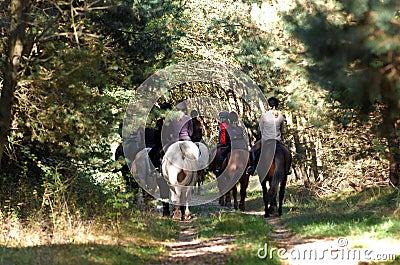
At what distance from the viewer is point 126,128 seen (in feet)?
53.9

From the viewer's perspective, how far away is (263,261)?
820 centimetres

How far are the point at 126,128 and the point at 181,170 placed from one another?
2197 mm

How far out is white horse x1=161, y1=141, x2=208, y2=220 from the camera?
14734 millimetres

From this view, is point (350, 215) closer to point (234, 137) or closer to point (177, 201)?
point (177, 201)

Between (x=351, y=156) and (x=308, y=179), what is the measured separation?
565 centimetres

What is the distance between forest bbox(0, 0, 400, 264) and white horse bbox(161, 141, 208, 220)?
0.56m

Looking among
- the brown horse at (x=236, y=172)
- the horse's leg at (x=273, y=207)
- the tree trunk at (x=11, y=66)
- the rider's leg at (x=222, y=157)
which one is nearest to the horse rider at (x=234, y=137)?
the rider's leg at (x=222, y=157)

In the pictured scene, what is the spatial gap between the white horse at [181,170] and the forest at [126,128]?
1.84 ft

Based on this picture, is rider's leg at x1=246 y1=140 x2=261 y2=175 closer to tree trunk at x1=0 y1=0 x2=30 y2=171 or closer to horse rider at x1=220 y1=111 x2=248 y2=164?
horse rider at x1=220 y1=111 x2=248 y2=164

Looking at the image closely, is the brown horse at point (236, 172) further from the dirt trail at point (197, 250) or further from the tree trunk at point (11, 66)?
the tree trunk at point (11, 66)

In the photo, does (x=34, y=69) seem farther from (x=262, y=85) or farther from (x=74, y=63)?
(x=262, y=85)

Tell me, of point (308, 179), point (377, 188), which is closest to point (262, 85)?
point (308, 179)

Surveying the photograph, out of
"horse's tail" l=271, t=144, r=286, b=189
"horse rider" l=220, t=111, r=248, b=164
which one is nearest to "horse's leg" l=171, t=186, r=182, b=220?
"horse's tail" l=271, t=144, r=286, b=189

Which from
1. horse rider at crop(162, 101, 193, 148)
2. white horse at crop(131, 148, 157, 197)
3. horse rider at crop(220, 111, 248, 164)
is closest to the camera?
horse rider at crop(162, 101, 193, 148)
